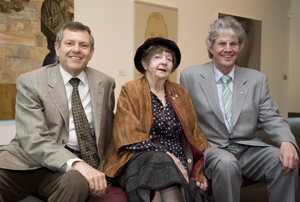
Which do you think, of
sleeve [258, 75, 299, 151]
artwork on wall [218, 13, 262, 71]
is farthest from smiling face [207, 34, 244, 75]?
artwork on wall [218, 13, 262, 71]

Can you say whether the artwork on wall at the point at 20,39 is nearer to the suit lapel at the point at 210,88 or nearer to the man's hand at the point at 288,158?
the suit lapel at the point at 210,88

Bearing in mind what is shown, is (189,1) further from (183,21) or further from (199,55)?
(199,55)

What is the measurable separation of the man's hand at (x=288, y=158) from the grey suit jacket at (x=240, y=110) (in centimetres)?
16

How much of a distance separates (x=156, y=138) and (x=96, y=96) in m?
0.54

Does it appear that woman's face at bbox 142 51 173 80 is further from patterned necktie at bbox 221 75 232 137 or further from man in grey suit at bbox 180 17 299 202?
patterned necktie at bbox 221 75 232 137

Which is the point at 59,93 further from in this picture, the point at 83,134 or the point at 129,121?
the point at 129,121

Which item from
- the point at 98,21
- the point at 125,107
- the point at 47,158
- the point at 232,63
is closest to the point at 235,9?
the point at 98,21

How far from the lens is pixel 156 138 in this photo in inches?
83.0

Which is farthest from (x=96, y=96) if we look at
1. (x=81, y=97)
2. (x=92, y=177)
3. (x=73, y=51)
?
(x=92, y=177)

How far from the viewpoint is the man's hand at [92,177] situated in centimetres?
162

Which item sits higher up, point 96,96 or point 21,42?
point 21,42

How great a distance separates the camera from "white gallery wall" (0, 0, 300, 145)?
4.29 m

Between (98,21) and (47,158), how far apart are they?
304 centimetres

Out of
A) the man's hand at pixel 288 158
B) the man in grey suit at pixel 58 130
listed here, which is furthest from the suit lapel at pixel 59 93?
the man's hand at pixel 288 158
